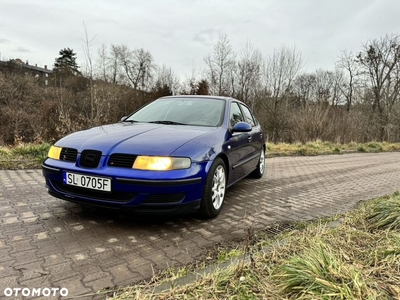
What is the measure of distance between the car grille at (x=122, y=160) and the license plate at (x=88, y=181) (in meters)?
0.16

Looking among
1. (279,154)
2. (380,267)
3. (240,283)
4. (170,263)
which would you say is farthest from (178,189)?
(279,154)

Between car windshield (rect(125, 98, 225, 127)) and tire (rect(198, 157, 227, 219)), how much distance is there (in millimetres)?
645

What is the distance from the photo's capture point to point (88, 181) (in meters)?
2.80

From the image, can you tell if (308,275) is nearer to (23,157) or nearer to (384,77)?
(23,157)

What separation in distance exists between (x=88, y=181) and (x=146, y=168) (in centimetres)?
57

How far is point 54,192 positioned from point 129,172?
100 cm

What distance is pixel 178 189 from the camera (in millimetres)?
2789

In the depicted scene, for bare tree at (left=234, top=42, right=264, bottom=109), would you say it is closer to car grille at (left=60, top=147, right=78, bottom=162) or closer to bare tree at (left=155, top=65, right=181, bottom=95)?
bare tree at (left=155, top=65, right=181, bottom=95)

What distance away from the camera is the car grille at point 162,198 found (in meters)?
2.74

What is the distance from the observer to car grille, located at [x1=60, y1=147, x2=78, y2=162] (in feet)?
9.78

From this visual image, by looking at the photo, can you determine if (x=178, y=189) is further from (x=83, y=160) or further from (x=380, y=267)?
(x=380, y=267)

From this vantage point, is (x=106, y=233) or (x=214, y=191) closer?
(x=106, y=233)

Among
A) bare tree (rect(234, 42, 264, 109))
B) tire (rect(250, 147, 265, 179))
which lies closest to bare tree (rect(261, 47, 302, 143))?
bare tree (rect(234, 42, 264, 109))

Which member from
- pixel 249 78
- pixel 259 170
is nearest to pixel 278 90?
pixel 249 78
